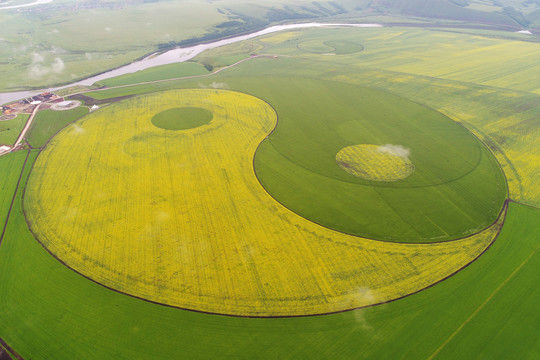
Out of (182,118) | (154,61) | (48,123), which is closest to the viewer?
(48,123)

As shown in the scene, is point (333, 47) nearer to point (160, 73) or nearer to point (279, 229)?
point (160, 73)

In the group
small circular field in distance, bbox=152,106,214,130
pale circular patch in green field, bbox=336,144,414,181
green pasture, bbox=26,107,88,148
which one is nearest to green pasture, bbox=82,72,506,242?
pale circular patch in green field, bbox=336,144,414,181

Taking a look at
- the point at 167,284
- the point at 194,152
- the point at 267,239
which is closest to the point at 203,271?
the point at 167,284

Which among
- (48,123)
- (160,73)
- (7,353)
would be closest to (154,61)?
(160,73)

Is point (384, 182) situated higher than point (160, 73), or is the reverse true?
point (160, 73)

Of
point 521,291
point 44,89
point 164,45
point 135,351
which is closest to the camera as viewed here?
point 135,351

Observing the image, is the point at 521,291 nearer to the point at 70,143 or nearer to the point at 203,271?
the point at 203,271
